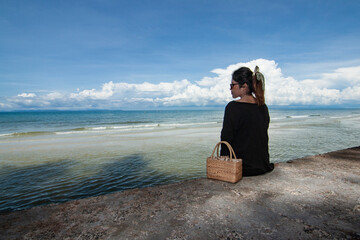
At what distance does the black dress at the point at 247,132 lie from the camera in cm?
354

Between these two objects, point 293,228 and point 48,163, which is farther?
point 48,163

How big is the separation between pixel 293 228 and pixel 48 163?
328 inches

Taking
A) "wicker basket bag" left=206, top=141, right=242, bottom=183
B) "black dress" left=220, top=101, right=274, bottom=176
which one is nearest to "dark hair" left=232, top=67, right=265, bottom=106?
"black dress" left=220, top=101, right=274, bottom=176

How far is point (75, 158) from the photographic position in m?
8.59

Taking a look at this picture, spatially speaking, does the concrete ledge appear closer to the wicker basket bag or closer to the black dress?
the wicker basket bag

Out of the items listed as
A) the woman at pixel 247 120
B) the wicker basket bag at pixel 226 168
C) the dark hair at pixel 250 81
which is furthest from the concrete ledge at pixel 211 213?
the dark hair at pixel 250 81

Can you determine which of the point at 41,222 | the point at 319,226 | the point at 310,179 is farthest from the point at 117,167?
the point at 319,226

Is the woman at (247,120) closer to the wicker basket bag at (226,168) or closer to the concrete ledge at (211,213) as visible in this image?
the wicker basket bag at (226,168)

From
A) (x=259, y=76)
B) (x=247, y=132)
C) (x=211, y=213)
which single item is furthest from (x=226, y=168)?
(x=259, y=76)

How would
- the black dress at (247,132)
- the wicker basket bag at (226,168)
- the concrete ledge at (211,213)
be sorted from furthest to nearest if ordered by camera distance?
the black dress at (247,132)
the wicker basket bag at (226,168)
the concrete ledge at (211,213)

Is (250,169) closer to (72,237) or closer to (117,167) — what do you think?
(72,237)

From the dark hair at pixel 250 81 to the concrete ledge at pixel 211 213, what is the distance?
1.47m

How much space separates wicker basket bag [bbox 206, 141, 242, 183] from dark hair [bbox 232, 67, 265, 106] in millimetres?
999

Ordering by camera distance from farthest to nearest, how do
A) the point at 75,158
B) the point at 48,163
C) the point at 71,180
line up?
the point at 75,158, the point at 48,163, the point at 71,180
